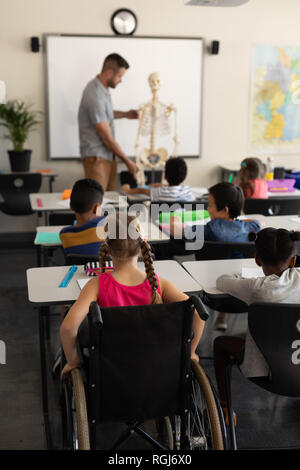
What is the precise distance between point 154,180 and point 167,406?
4.36m

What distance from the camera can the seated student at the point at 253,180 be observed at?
15.0 ft

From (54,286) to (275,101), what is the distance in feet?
15.9

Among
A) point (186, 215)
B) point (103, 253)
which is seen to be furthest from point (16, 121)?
point (103, 253)

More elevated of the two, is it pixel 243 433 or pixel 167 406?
pixel 167 406

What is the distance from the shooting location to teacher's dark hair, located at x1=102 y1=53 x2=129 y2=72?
215 inches

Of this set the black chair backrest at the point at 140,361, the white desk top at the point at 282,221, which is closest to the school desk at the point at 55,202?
the white desk top at the point at 282,221

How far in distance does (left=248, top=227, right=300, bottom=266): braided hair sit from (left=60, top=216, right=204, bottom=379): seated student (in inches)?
18.8

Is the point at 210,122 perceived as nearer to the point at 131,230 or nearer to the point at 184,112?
the point at 184,112

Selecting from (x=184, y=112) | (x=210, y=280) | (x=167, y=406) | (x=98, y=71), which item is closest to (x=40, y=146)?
(x=98, y=71)

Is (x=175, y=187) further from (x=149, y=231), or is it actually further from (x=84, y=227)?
(x=84, y=227)

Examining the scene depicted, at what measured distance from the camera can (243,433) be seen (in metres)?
2.60

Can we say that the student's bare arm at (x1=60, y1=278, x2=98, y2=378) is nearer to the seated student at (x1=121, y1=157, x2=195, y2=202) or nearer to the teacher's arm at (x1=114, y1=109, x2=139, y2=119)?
the seated student at (x1=121, y1=157, x2=195, y2=202)

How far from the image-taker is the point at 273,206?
169 inches

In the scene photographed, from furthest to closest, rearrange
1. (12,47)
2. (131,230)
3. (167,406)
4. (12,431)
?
1. (12,47)
2. (12,431)
3. (131,230)
4. (167,406)
